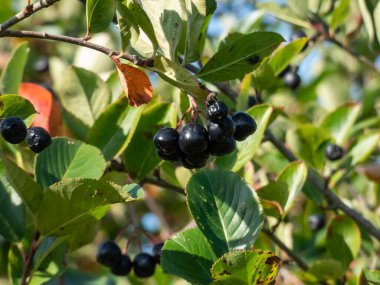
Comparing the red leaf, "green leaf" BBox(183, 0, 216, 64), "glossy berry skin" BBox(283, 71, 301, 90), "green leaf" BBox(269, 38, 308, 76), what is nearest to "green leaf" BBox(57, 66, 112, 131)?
the red leaf

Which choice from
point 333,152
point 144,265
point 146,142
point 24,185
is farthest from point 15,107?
point 333,152

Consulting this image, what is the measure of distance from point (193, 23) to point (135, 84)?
0.16 metres

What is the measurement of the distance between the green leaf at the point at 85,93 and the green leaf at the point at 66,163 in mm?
363

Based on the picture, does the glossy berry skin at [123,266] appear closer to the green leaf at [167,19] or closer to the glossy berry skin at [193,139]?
the glossy berry skin at [193,139]


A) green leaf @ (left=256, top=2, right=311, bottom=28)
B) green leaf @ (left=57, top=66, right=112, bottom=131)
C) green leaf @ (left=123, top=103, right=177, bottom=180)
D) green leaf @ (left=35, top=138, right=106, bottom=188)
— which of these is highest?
green leaf @ (left=35, top=138, right=106, bottom=188)

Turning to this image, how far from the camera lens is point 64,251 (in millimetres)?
1783

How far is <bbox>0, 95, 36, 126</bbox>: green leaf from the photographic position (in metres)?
1.36

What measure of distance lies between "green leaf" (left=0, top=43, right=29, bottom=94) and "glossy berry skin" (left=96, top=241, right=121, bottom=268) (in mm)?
552

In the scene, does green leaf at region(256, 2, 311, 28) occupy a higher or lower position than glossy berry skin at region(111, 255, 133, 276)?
higher

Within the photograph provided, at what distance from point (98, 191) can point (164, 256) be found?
0.18 metres

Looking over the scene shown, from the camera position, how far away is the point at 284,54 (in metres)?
2.08

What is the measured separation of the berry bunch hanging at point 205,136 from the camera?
132 cm

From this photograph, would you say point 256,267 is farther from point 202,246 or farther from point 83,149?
point 83,149

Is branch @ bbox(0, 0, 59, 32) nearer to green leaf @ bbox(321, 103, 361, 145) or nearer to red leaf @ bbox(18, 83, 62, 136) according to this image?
red leaf @ bbox(18, 83, 62, 136)
